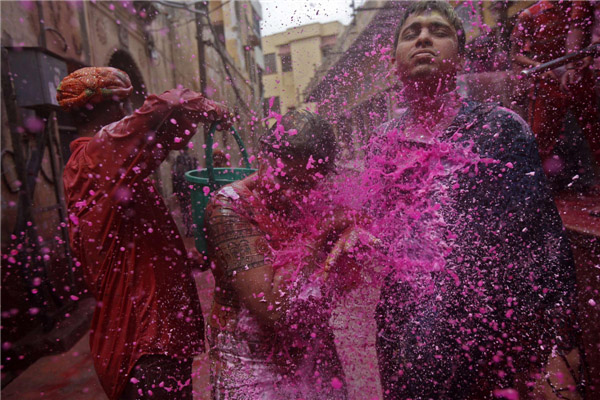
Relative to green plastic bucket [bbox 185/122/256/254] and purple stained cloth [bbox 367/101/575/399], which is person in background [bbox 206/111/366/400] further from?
purple stained cloth [bbox 367/101/575/399]

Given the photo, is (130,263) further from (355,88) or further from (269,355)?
(355,88)

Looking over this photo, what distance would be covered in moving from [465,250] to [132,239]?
55.4 inches

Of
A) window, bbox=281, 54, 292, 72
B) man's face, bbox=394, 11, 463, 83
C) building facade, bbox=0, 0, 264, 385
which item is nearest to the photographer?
man's face, bbox=394, 11, 463, 83

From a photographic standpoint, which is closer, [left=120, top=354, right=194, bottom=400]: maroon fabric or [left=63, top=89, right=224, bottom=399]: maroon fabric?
[left=63, top=89, right=224, bottom=399]: maroon fabric

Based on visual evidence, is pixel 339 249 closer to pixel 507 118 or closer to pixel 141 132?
pixel 507 118

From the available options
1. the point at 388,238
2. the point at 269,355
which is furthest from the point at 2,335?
the point at 388,238

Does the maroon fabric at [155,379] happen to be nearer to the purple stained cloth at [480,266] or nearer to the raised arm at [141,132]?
the raised arm at [141,132]

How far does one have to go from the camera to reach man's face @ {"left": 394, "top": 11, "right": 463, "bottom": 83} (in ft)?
4.56

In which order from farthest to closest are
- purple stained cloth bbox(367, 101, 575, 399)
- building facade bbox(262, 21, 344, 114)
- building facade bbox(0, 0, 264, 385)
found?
building facade bbox(0, 0, 264, 385)
building facade bbox(262, 21, 344, 114)
purple stained cloth bbox(367, 101, 575, 399)

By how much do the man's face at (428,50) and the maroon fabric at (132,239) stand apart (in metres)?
0.82

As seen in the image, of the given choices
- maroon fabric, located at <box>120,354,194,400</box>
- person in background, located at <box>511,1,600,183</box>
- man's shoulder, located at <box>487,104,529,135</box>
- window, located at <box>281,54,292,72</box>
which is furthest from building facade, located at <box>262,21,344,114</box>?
person in background, located at <box>511,1,600,183</box>

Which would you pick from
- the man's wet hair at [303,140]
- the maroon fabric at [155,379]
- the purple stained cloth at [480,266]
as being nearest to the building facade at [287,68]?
the man's wet hair at [303,140]

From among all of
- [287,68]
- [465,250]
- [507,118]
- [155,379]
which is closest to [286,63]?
[287,68]

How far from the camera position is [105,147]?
4.67 ft
